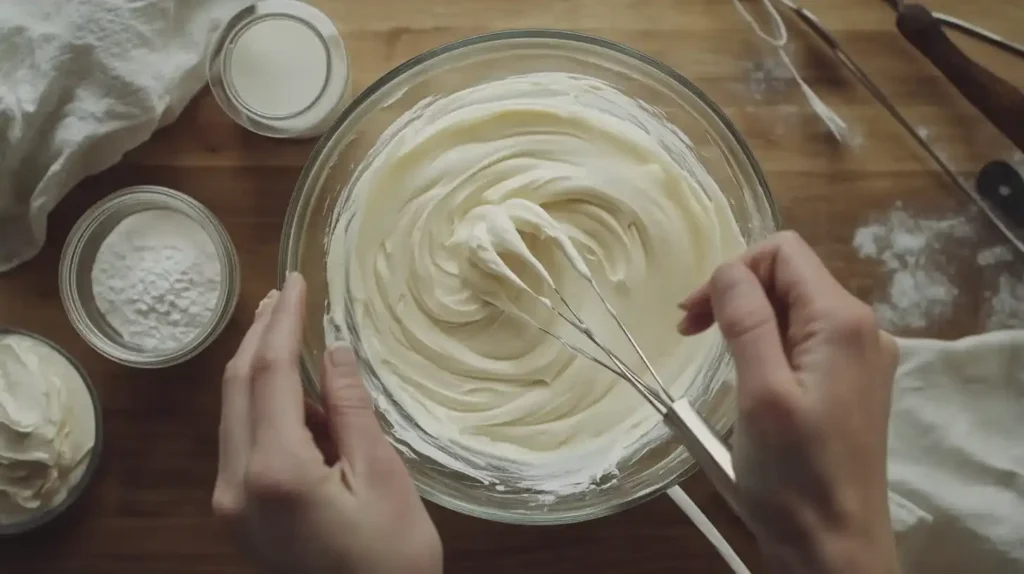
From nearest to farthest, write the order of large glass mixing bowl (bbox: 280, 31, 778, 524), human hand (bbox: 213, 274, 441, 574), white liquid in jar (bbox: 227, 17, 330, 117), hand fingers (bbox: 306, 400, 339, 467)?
human hand (bbox: 213, 274, 441, 574) < hand fingers (bbox: 306, 400, 339, 467) < large glass mixing bowl (bbox: 280, 31, 778, 524) < white liquid in jar (bbox: 227, 17, 330, 117)

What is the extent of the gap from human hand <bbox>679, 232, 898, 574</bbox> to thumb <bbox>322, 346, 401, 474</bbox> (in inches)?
13.1

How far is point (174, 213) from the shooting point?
3.67 feet

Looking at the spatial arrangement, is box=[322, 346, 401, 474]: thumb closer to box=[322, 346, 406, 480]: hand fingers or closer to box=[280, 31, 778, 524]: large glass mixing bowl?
box=[322, 346, 406, 480]: hand fingers

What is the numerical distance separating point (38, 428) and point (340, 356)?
455 mm

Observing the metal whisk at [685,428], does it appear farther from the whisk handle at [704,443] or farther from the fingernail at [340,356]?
the fingernail at [340,356]

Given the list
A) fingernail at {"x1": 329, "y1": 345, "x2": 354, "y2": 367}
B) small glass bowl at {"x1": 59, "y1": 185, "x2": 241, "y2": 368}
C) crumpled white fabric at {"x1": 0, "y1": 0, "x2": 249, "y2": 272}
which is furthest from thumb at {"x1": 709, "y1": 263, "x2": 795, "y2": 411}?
crumpled white fabric at {"x1": 0, "y1": 0, "x2": 249, "y2": 272}

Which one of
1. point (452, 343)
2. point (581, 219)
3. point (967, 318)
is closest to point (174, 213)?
point (452, 343)

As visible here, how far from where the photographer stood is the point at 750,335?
782mm

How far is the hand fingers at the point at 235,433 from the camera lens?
79 cm

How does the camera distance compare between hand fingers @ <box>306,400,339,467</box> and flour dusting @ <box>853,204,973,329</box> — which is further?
flour dusting @ <box>853,204,973,329</box>

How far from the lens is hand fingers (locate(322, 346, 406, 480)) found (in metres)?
0.78

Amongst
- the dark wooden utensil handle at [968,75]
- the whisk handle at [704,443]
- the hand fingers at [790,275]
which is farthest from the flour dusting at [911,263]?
the whisk handle at [704,443]

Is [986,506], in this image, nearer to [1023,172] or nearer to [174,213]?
[1023,172]

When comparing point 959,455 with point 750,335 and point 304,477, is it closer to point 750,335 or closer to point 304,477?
point 750,335
